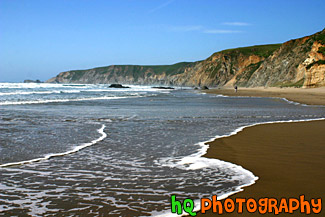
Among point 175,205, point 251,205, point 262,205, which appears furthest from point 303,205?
point 175,205

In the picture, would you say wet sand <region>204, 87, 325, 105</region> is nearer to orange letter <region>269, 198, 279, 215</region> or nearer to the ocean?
the ocean

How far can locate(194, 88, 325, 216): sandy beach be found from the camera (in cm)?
433

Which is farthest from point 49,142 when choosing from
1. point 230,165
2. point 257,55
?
point 257,55

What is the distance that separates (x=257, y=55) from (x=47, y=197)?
113 m

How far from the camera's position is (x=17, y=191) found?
4426mm

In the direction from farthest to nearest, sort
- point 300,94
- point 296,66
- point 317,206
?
point 296,66 < point 300,94 < point 317,206

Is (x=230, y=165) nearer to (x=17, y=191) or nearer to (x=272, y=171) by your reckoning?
(x=272, y=171)

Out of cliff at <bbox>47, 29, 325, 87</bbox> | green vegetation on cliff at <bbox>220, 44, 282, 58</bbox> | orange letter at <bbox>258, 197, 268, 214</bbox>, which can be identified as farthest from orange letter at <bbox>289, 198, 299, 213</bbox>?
green vegetation on cliff at <bbox>220, 44, 282, 58</bbox>

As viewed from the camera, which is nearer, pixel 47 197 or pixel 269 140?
pixel 47 197

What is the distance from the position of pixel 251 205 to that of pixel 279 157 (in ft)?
9.17

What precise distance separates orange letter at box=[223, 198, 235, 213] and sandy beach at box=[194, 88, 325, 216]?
10 cm

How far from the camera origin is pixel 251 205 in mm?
3834

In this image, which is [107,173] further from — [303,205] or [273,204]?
[303,205]

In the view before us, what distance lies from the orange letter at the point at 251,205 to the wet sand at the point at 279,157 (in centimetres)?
10
